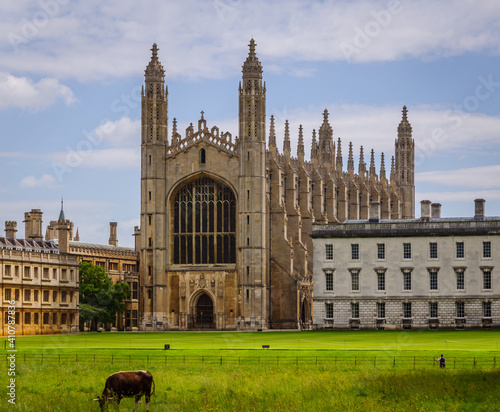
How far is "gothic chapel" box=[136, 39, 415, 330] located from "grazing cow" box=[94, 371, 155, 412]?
6082 cm

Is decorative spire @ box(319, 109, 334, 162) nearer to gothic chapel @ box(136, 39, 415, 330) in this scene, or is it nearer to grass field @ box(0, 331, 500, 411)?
gothic chapel @ box(136, 39, 415, 330)

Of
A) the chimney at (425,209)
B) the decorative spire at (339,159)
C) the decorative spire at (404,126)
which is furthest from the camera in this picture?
the decorative spire at (404,126)

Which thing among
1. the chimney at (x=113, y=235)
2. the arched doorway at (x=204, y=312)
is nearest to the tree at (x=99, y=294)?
the arched doorway at (x=204, y=312)

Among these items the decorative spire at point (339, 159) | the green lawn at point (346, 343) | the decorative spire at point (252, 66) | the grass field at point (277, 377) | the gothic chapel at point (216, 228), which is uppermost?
the decorative spire at point (252, 66)

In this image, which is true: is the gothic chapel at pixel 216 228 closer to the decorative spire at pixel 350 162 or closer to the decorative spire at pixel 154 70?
the decorative spire at pixel 154 70

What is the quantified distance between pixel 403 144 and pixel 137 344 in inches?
3227

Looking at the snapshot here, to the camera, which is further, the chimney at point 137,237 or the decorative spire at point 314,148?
the chimney at point 137,237

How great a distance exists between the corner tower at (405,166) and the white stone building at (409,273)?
55.8 metres

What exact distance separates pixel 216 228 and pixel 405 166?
168 ft

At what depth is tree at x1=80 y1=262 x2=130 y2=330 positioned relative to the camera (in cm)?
10338

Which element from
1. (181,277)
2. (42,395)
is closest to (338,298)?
(181,277)

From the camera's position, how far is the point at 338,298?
84.7 meters

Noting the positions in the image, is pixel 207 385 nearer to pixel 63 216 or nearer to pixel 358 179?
pixel 358 179

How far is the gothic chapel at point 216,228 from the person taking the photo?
9612 centimetres
